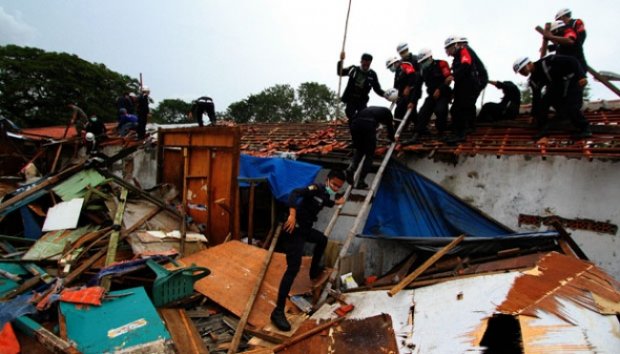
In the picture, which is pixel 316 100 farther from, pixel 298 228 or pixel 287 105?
pixel 298 228

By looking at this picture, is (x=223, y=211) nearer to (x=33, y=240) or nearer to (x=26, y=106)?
(x=33, y=240)

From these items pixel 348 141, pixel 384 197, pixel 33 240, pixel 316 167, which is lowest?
pixel 33 240

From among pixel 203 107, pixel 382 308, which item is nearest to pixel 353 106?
pixel 382 308

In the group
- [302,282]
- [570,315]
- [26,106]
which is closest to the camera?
[570,315]

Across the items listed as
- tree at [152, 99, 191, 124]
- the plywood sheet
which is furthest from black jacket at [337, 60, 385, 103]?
tree at [152, 99, 191, 124]

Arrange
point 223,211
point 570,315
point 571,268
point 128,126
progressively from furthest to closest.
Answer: point 128,126 → point 223,211 → point 571,268 → point 570,315

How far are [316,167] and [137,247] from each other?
3.21 metres

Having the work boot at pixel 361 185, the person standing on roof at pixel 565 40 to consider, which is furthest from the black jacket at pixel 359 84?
the person standing on roof at pixel 565 40

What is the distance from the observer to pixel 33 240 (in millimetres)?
5914

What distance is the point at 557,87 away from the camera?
5270 millimetres

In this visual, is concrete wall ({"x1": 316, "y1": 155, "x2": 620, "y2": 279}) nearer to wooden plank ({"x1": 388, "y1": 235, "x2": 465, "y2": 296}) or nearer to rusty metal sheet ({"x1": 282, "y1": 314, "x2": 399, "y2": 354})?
wooden plank ({"x1": 388, "y1": 235, "x2": 465, "y2": 296})

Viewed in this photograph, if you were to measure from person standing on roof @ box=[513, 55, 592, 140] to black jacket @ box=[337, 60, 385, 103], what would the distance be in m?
2.49

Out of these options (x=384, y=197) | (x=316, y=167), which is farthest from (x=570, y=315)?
(x=316, y=167)

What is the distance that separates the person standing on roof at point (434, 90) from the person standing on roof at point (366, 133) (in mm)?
830
